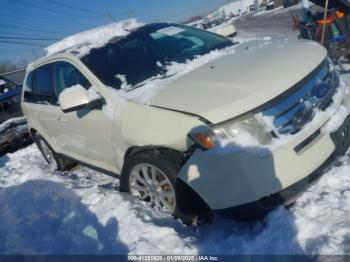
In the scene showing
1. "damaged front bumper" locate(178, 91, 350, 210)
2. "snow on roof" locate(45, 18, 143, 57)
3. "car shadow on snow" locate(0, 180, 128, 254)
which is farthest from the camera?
"snow on roof" locate(45, 18, 143, 57)

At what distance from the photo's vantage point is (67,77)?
14.4ft

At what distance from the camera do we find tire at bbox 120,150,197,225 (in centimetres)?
307

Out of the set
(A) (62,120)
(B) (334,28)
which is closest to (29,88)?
(A) (62,120)

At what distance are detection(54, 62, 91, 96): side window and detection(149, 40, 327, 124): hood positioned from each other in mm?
1122

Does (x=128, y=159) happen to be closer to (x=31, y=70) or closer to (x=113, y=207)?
(x=113, y=207)

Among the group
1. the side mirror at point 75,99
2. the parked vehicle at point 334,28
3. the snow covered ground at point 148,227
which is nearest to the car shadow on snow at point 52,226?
the snow covered ground at point 148,227

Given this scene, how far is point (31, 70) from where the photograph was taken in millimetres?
5363

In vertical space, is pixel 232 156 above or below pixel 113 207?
above

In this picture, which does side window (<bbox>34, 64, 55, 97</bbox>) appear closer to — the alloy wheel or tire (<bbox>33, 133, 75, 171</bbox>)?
tire (<bbox>33, 133, 75, 171</bbox>)

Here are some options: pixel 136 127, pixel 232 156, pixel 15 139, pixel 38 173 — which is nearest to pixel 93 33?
pixel 136 127

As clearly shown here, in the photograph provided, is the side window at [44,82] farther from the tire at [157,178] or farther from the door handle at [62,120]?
the tire at [157,178]

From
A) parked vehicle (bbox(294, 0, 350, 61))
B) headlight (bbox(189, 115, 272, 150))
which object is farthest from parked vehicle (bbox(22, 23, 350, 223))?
parked vehicle (bbox(294, 0, 350, 61))

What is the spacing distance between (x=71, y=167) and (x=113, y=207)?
215cm

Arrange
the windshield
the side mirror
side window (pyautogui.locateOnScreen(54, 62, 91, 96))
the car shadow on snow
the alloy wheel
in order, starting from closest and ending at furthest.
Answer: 1. the alloy wheel
2. the car shadow on snow
3. the side mirror
4. the windshield
5. side window (pyautogui.locateOnScreen(54, 62, 91, 96))
